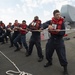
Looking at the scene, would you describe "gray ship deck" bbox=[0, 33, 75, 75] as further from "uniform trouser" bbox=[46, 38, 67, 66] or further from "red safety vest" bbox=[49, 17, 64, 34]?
"red safety vest" bbox=[49, 17, 64, 34]

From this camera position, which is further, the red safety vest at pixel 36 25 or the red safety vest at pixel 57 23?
the red safety vest at pixel 36 25

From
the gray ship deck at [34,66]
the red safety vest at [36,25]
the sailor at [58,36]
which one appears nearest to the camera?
the sailor at [58,36]

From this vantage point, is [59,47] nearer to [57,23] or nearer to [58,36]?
[58,36]

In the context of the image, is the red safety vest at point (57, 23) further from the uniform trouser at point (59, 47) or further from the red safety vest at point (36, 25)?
the red safety vest at point (36, 25)

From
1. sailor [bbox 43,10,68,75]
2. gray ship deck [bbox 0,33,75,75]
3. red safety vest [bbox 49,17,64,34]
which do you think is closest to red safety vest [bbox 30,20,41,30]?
gray ship deck [bbox 0,33,75,75]

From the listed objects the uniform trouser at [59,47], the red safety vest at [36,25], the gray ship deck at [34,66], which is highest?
the red safety vest at [36,25]

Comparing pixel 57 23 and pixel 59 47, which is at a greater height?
pixel 57 23

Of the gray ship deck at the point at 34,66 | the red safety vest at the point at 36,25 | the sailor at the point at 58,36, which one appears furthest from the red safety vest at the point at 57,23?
the red safety vest at the point at 36,25

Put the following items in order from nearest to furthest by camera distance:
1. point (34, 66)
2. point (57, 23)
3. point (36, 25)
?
point (57, 23) < point (34, 66) < point (36, 25)

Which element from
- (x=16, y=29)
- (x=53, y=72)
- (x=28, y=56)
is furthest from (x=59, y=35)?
(x=16, y=29)

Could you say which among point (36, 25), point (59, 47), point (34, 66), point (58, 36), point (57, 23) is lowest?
point (34, 66)

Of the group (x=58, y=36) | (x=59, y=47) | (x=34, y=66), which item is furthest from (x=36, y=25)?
(x=59, y=47)

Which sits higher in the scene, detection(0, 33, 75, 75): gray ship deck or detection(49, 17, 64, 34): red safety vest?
detection(49, 17, 64, 34): red safety vest

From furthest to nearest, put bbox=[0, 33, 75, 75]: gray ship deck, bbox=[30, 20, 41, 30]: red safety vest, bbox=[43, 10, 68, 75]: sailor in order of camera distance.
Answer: bbox=[30, 20, 41, 30]: red safety vest, bbox=[0, 33, 75, 75]: gray ship deck, bbox=[43, 10, 68, 75]: sailor
